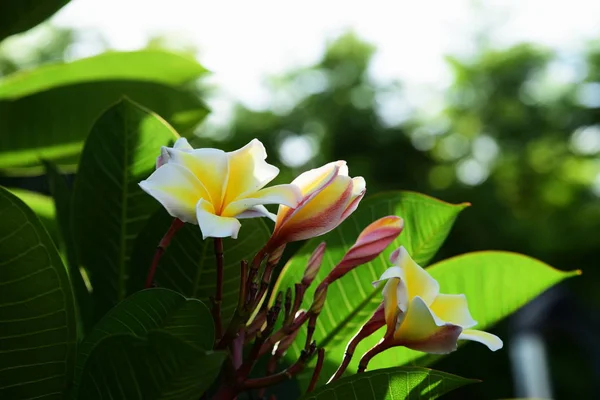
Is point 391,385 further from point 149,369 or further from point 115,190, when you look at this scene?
point 115,190

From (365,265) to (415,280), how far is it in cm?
12

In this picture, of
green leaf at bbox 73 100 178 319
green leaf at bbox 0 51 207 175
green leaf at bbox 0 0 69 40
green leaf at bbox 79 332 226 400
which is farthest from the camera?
green leaf at bbox 0 51 207 175

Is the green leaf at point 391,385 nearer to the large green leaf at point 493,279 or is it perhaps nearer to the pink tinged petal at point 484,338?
the pink tinged petal at point 484,338

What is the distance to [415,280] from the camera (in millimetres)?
480

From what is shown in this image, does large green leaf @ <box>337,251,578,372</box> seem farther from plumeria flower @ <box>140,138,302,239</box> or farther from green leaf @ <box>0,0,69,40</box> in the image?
green leaf @ <box>0,0,69,40</box>

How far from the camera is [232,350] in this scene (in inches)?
19.1

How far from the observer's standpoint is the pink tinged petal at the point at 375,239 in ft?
1.71

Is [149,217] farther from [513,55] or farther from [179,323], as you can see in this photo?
[513,55]

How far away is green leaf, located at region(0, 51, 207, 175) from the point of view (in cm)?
81

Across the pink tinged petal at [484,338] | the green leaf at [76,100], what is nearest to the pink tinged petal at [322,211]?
the pink tinged petal at [484,338]

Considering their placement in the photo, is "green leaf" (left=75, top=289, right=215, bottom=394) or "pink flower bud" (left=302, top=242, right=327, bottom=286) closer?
"green leaf" (left=75, top=289, right=215, bottom=394)

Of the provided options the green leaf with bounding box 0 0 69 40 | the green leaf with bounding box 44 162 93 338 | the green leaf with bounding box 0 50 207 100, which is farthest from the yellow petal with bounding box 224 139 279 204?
the green leaf with bounding box 0 50 207 100

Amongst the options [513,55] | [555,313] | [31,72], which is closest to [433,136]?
[513,55]

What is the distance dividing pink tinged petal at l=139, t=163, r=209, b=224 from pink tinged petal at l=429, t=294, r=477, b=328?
0.18m
